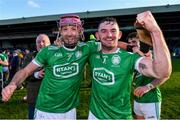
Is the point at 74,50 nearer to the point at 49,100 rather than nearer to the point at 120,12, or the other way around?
the point at 49,100

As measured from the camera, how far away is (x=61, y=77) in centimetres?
505

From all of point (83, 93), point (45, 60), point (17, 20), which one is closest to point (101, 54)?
point (45, 60)

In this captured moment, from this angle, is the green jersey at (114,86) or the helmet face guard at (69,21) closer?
the green jersey at (114,86)

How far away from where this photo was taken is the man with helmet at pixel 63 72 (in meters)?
5.05

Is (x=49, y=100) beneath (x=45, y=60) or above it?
beneath

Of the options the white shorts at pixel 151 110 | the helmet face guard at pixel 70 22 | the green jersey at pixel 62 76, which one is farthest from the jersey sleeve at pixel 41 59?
the white shorts at pixel 151 110

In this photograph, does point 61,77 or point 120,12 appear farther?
point 120,12

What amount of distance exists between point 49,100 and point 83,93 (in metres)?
9.37

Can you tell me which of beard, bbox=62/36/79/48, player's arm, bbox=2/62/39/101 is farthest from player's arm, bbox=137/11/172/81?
player's arm, bbox=2/62/39/101

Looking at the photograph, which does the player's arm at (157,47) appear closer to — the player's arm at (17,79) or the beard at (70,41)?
the beard at (70,41)

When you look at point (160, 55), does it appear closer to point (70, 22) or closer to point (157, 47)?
point (157, 47)

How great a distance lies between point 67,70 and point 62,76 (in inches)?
4.0

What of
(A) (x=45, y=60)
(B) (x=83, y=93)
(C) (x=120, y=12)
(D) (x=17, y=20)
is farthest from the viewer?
(D) (x=17, y=20)

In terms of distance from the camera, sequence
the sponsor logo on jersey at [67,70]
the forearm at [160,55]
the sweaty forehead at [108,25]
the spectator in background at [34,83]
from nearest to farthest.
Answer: the forearm at [160,55], the sweaty forehead at [108,25], the sponsor logo on jersey at [67,70], the spectator in background at [34,83]
